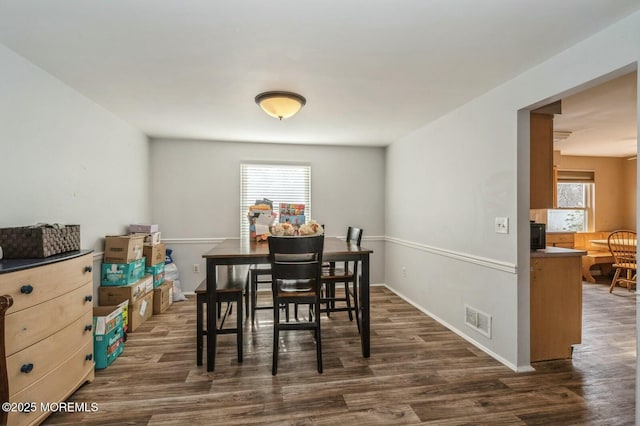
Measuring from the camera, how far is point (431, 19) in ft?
5.43

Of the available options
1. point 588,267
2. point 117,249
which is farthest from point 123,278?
point 588,267

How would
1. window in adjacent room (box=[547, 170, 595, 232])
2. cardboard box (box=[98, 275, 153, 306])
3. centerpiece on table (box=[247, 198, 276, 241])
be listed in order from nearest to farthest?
cardboard box (box=[98, 275, 153, 306]), centerpiece on table (box=[247, 198, 276, 241]), window in adjacent room (box=[547, 170, 595, 232])

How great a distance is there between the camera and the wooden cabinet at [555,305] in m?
2.50

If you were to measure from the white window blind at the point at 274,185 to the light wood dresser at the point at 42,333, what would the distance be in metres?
2.64

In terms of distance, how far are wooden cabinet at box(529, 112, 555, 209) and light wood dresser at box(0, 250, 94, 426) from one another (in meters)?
3.40

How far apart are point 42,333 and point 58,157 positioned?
1471mm

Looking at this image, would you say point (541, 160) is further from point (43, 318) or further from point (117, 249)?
point (117, 249)

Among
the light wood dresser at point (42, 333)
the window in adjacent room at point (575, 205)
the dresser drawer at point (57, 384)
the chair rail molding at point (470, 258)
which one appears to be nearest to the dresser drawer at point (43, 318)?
the light wood dresser at point (42, 333)

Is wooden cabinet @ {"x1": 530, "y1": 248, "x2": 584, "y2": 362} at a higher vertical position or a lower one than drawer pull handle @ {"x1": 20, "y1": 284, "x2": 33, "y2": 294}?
lower

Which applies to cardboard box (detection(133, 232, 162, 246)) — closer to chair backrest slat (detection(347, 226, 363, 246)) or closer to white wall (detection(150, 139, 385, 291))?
white wall (detection(150, 139, 385, 291))

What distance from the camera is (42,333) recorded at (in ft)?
5.51

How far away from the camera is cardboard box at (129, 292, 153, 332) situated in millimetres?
3057

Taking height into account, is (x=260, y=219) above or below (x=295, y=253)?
above

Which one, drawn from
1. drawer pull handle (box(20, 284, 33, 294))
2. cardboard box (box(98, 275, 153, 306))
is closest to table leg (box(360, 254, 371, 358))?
drawer pull handle (box(20, 284, 33, 294))
